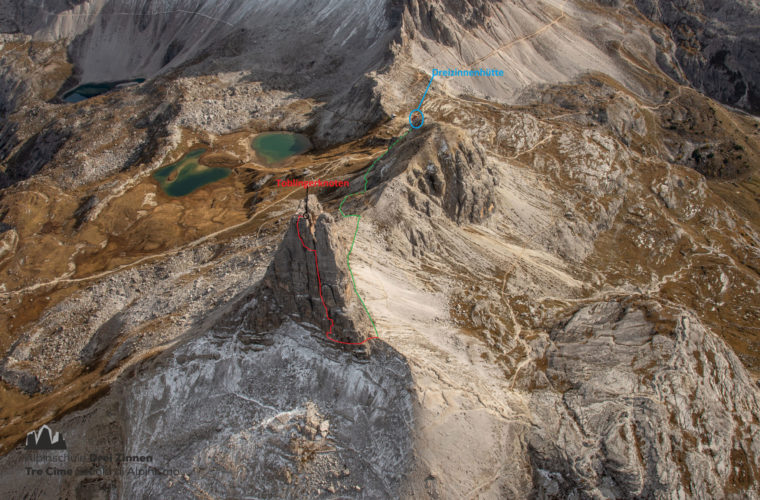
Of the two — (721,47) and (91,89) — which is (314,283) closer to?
(91,89)

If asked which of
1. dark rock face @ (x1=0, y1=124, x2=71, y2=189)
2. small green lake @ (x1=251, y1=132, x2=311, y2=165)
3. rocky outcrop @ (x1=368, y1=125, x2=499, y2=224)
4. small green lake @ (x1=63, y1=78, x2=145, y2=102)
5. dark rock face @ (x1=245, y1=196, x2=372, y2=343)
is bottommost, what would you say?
dark rock face @ (x1=0, y1=124, x2=71, y2=189)

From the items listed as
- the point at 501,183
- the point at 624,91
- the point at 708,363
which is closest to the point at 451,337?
the point at 708,363

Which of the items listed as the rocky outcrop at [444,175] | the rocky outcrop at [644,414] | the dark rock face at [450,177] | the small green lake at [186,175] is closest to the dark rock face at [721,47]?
the rocky outcrop at [444,175]

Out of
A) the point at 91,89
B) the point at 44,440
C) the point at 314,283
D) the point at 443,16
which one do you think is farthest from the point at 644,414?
the point at 91,89

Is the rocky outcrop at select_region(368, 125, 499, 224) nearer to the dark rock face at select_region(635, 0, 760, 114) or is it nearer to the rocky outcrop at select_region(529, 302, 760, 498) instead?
the rocky outcrop at select_region(529, 302, 760, 498)

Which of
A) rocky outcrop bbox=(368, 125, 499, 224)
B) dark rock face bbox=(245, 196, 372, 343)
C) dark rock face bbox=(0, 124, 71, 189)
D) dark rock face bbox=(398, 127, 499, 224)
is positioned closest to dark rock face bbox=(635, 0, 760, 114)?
rocky outcrop bbox=(368, 125, 499, 224)
